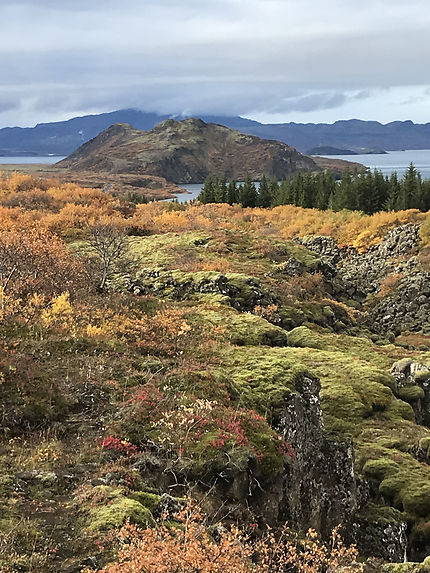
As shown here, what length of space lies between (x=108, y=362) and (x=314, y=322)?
1791 cm

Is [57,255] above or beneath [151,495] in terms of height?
above

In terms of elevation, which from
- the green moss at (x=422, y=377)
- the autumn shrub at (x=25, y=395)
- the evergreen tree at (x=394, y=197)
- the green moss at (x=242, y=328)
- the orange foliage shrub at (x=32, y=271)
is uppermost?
the evergreen tree at (x=394, y=197)

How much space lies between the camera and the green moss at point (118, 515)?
7.32m

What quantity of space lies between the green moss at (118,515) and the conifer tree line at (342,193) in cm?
6681

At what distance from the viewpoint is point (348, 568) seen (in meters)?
7.95

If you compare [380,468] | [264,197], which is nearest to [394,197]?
[264,197]

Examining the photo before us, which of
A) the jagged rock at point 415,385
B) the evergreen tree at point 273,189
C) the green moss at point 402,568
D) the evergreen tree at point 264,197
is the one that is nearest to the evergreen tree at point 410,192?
the evergreen tree at point 273,189

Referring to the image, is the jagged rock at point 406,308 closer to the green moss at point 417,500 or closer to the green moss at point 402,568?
the green moss at point 417,500

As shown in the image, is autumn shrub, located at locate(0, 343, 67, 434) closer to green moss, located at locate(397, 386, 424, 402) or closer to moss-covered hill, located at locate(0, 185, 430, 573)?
moss-covered hill, located at locate(0, 185, 430, 573)

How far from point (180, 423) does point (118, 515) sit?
2.98 meters

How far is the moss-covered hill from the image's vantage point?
27.1 ft

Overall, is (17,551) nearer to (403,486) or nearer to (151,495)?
(151,495)

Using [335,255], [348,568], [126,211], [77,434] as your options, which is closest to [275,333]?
[77,434]

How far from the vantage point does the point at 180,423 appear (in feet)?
33.8
